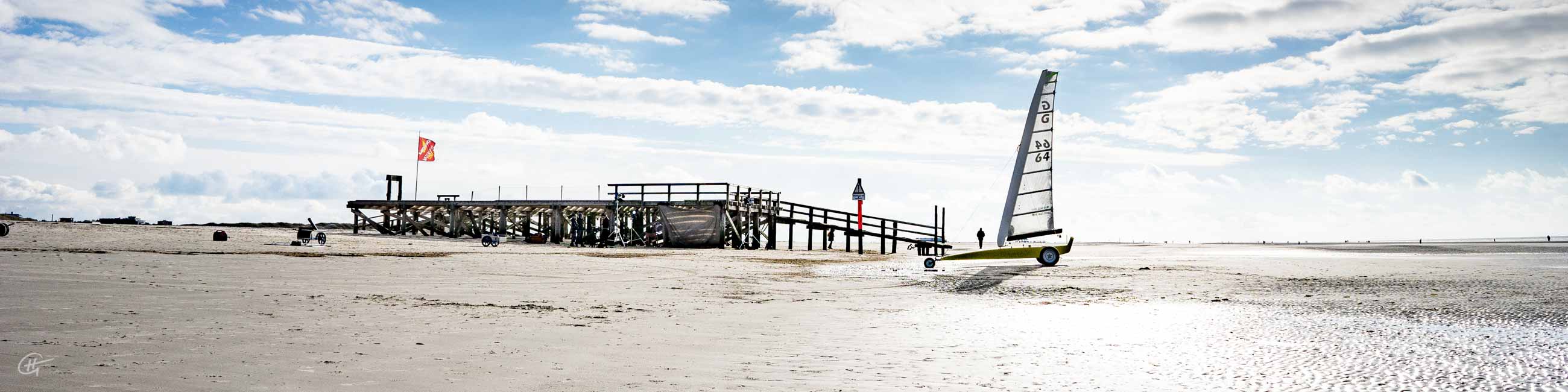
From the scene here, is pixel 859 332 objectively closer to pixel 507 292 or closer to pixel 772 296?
pixel 772 296

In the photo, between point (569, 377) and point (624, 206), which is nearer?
point (569, 377)

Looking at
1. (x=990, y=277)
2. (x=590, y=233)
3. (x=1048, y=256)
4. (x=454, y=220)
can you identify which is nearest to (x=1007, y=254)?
(x=1048, y=256)

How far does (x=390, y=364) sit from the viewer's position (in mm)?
5906

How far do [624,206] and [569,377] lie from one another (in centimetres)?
2897

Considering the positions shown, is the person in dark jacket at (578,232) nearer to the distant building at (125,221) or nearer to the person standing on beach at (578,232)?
the person standing on beach at (578,232)

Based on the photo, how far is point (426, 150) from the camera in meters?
46.1

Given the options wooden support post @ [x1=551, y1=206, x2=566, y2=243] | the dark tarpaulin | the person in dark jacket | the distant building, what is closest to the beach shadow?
the dark tarpaulin

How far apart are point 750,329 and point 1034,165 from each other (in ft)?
41.2

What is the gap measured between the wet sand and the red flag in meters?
30.2

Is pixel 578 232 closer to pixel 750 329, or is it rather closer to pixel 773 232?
pixel 773 232

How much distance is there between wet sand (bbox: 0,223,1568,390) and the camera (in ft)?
18.7

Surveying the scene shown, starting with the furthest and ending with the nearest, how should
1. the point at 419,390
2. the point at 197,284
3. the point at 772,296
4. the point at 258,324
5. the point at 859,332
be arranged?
the point at 772,296
the point at 197,284
the point at 859,332
the point at 258,324
the point at 419,390

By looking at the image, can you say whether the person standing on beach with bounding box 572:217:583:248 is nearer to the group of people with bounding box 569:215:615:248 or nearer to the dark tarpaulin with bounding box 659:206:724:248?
the group of people with bounding box 569:215:615:248

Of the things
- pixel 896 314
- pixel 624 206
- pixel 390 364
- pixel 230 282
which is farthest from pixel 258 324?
pixel 624 206
